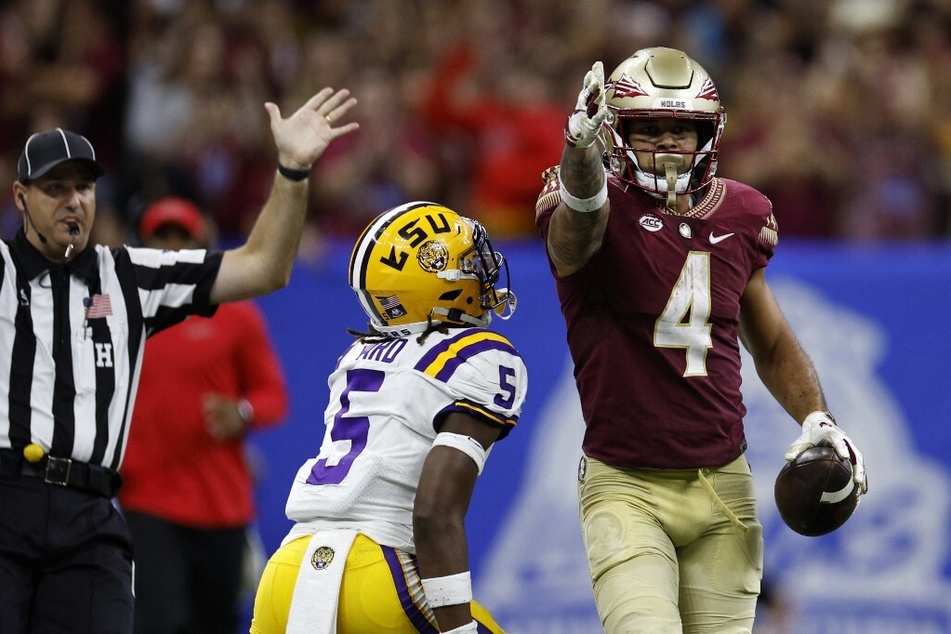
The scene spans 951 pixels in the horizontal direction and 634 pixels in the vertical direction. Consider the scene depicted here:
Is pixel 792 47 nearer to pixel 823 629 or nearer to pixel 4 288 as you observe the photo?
pixel 823 629

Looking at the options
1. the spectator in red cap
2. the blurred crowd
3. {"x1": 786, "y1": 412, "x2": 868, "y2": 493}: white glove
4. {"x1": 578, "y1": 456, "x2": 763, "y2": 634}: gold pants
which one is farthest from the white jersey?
the blurred crowd

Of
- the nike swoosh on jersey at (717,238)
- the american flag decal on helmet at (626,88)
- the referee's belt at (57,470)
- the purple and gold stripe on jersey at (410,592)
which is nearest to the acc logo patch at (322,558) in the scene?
the purple and gold stripe on jersey at (410,592)

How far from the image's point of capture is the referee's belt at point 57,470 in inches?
170

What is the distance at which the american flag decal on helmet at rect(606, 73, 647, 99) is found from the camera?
4176 mm

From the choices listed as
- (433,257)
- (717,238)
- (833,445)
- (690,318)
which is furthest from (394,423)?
(833,445)

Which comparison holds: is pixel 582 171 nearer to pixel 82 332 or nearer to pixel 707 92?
pixel 707 92

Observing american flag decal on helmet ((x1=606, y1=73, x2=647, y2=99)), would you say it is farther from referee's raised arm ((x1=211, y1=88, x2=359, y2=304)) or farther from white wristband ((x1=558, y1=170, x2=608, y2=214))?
referee's raised arm ((x1=211, y1=88, x2=359, y2=304))

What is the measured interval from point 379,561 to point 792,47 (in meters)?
6.86

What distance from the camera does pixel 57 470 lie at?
4.32 metres

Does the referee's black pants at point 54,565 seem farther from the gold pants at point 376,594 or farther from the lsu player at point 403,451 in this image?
the gold pants at point 376,594

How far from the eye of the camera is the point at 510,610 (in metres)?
7.72

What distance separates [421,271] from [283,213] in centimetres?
78

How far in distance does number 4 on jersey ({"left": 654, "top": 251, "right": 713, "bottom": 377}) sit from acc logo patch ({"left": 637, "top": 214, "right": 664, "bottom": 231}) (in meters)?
0.11

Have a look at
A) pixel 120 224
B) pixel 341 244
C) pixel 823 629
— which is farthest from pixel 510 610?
pixel 120 224
